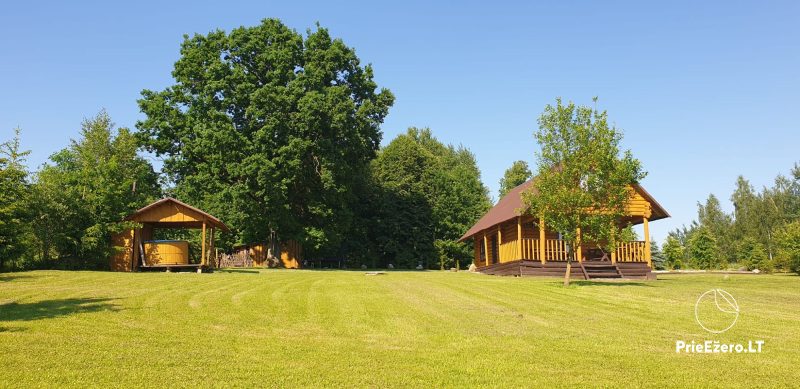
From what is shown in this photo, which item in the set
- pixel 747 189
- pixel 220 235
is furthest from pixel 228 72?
pixel 747 189

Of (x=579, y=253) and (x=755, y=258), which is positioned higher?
(x=579, y=253)

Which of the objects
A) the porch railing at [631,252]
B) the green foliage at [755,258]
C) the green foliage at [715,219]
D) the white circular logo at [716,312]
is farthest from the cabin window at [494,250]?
the green foliage at [715,219]

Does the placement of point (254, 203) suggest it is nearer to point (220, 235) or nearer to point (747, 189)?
point (220, 235)

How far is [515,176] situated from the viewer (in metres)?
69.4

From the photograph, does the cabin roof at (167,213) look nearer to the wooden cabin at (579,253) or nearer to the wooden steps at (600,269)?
the wooden cabin at (579,253)

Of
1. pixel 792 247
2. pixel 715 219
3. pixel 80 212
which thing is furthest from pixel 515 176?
pixel 80 212

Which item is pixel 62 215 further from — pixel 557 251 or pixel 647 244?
pixel 647 244

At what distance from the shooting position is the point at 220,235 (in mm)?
44375

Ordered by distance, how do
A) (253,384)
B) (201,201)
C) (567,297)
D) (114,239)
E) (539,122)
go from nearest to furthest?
(253,384) < (567,297) < (539,122) < (114,239) < (201,201)

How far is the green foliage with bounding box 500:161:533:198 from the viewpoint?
2729 inches

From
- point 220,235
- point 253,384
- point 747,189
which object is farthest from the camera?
point 747,189

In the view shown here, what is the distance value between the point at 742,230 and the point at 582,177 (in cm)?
6755

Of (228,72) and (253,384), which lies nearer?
(253,384)

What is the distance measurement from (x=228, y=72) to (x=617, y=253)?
1058 inches
